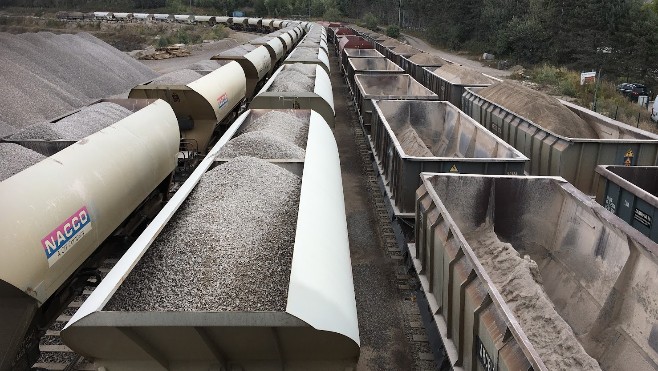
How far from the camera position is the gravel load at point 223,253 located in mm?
4004

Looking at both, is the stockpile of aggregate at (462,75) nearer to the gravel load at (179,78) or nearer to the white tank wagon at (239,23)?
the gravel load at (179,78)

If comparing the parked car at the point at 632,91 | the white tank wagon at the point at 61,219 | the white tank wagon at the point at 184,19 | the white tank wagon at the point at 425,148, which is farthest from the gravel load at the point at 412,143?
the white tank wagon at the point at 184,19

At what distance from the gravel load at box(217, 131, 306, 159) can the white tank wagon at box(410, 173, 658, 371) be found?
214cm

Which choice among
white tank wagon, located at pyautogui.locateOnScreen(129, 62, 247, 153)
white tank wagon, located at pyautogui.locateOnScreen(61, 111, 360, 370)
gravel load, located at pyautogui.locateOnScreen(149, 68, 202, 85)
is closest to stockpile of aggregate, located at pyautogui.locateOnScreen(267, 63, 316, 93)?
white tank wagon, located at pyautogui.locateOnScreen(129, 62, 247, 153)

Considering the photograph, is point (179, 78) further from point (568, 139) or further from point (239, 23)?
point (239, 23)

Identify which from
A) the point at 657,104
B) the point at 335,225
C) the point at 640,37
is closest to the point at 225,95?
the point at 335,225

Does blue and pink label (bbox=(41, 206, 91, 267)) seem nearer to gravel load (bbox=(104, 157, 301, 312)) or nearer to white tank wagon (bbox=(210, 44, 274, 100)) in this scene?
gravel load (bbox=(104, 157, 301, 312))

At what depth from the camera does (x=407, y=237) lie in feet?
26.6

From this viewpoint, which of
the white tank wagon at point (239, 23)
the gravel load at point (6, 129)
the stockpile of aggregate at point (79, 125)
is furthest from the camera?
the white tank wagon at point (239, 23)

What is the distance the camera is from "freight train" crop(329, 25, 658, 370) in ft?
15.9

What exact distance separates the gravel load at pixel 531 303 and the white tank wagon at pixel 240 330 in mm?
2216

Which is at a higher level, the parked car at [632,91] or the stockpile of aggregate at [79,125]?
the stockpile of aggregate at [79,125]

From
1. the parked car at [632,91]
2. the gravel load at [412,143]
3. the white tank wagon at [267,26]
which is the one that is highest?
the white tank wagon at [267,26]

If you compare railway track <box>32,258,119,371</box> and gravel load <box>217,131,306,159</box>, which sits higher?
gravel load <box>217,131,306,159</box>
